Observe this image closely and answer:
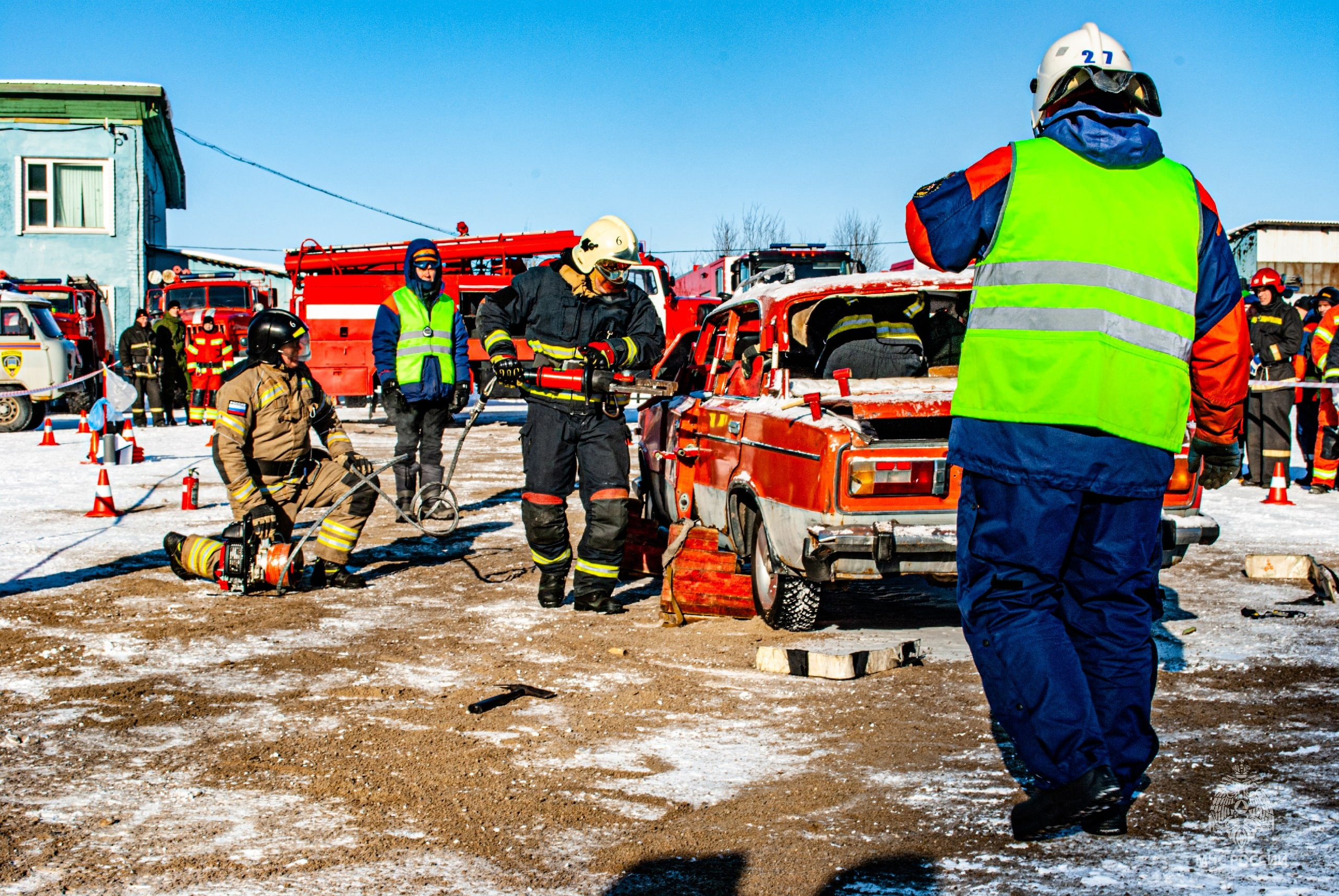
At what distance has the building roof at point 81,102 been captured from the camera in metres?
28.8

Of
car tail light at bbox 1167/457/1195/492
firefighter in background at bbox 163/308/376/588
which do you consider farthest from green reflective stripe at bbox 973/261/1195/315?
firefighter in background at bbox 163/308/376/588

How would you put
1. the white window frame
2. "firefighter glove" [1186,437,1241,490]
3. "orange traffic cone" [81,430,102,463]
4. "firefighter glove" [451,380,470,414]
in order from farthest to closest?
1. the white window frame
2. "orange traffic cone" [81,430,102,463]
3. "firefighter glove" [451,380,470,414]
4. "firefighter glove" [1186,437,1241,490]

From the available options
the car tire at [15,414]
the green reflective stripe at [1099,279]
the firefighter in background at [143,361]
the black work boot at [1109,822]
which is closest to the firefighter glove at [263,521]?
the green reflective stripe at [1099,279]

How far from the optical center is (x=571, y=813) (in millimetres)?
3438

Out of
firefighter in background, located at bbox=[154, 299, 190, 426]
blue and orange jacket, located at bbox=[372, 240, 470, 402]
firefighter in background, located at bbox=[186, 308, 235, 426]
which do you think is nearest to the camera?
blue and orange jacket, located at bbox=[372, 240, 470, 402]

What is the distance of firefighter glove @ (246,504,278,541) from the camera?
6.55m

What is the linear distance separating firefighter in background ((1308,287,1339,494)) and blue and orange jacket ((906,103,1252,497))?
29.7ft

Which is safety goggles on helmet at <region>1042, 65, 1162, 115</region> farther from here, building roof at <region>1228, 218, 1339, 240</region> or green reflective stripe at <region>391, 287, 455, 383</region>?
building roof at <region>1228, 218, 1339, 240</region>

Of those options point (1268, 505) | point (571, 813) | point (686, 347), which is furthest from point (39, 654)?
point (1268, 505)

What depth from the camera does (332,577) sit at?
22.8 feet

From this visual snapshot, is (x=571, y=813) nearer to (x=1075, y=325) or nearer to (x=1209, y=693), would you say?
(x=1075, y=325)

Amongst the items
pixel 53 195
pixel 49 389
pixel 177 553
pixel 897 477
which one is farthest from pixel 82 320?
pixel 897 477

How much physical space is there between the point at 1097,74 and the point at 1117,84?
6cm

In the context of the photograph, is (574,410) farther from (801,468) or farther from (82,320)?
(82,320)
